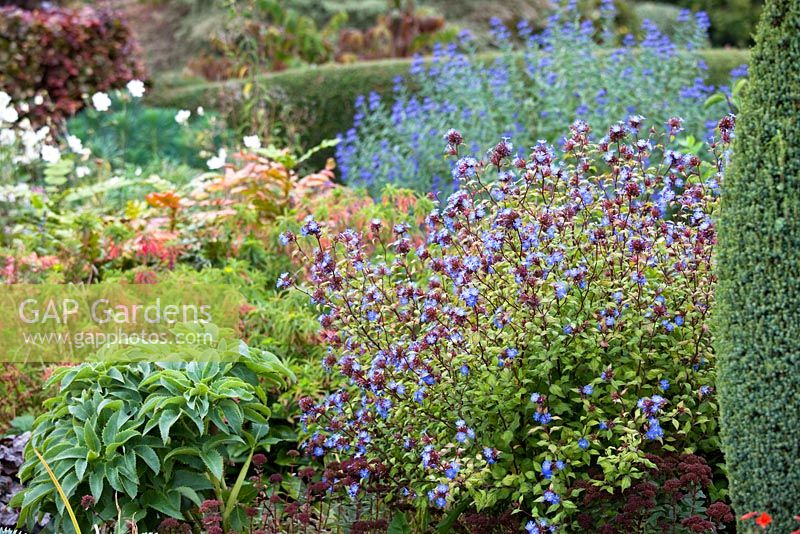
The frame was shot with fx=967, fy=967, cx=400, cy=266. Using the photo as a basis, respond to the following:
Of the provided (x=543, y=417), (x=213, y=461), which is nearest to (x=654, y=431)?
(x=543, y=417)

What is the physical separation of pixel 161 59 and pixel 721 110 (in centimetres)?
1022

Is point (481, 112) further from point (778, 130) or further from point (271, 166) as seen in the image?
point (778, 130)

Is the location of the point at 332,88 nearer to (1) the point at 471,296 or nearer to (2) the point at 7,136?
(2) the point at 7,136

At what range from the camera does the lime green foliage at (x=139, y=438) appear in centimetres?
312

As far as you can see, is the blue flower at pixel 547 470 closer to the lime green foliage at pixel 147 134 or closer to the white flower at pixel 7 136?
the white flower at pixel 7 136

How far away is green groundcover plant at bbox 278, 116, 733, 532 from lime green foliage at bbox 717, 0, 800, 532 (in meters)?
0.30

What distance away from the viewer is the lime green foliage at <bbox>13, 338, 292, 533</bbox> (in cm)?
312

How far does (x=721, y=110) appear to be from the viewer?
6738mm

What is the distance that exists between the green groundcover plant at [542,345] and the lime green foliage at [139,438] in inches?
12.6

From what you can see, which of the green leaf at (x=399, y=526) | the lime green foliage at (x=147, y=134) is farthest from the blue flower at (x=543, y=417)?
the lime green foliage at (x=147, y=134)

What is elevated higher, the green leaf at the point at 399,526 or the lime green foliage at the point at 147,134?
the lime green foliage at the point at 147,134

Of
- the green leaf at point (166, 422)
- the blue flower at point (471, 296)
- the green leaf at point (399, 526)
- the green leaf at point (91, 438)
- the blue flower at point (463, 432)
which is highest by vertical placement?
the blue flower at point (471, 296)

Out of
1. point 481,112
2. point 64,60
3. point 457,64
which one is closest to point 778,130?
point 481,112

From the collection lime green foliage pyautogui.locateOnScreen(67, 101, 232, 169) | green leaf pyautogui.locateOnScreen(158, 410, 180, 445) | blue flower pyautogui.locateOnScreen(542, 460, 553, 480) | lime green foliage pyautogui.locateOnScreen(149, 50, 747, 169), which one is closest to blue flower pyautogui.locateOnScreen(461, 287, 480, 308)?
→ blue flower pyautogui.locateOnScreen(542, 460, 553, 480)
